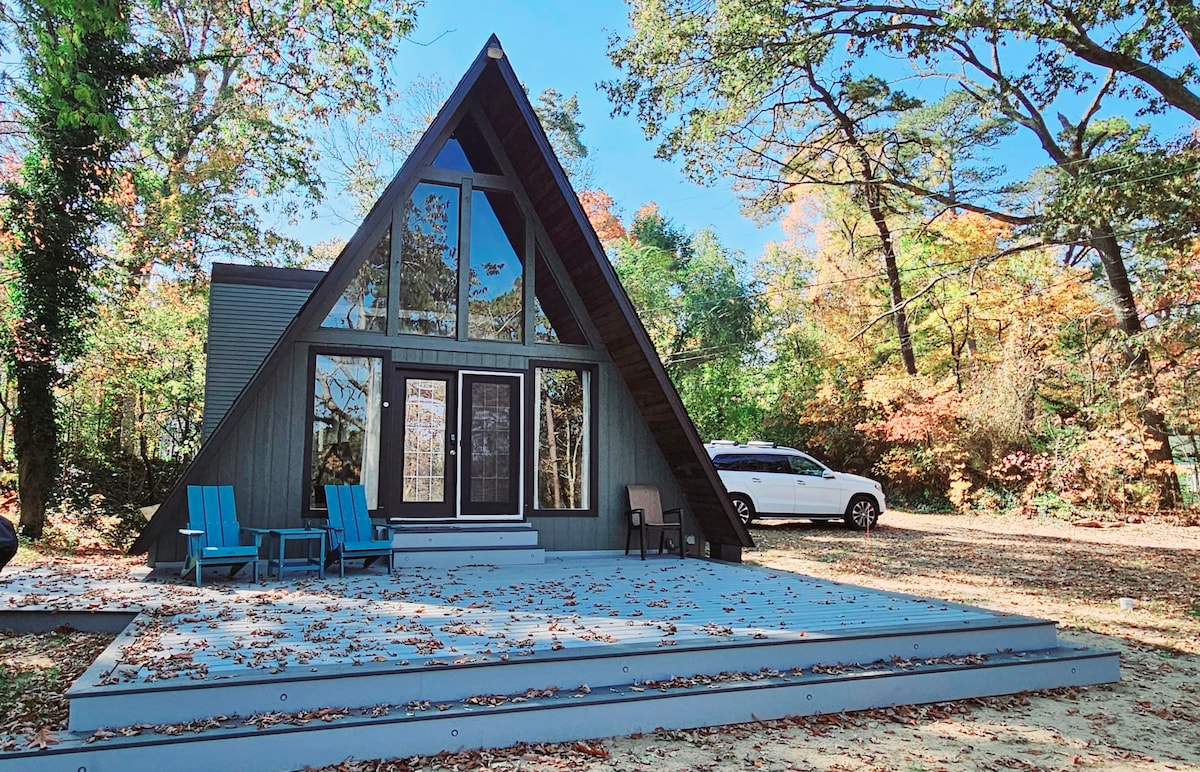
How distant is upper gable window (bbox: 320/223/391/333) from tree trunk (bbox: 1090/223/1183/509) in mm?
8826

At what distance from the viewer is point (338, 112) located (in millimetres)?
15242

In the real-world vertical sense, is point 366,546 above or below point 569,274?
below

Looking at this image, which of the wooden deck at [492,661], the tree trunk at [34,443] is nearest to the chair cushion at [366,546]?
the wooden deck at [492,661]

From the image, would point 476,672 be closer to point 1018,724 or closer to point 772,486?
point 1018,724

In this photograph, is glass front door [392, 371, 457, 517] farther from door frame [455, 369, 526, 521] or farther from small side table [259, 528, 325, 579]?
small side table [259, 528, 325, 579]

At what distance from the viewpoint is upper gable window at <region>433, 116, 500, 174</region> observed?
870 centimetres

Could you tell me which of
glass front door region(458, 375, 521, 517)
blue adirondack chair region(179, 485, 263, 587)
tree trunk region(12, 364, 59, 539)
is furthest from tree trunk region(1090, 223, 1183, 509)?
tree trunk region(12, 364, 59, 539)

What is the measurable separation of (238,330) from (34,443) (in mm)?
3410

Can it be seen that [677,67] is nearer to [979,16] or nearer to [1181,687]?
[979,16]

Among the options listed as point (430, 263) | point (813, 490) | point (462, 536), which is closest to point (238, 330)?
point (430, 263)

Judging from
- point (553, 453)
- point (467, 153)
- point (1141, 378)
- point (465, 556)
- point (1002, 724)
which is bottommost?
point (1002, 724)

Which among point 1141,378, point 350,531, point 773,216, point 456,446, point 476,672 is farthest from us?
point 773,216

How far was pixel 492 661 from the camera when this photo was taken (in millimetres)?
3770

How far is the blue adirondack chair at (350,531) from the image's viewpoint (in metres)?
6.94
